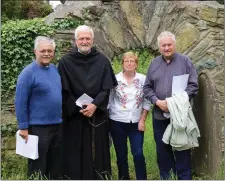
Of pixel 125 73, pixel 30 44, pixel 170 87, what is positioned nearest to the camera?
pixel 170 87

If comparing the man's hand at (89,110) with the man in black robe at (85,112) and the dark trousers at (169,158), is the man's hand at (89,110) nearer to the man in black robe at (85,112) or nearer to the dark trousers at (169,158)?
the man in black robe at (85,112)

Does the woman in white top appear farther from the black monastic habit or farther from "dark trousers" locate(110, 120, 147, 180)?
the black monastic habit

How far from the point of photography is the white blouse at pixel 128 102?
178 inches

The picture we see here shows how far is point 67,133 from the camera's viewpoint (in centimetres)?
454

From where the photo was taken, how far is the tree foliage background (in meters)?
13.8

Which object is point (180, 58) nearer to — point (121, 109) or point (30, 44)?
point (121, 109)

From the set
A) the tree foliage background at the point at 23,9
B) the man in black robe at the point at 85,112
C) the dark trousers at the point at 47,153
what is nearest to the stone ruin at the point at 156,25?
the man in black robe at the point at 85,112

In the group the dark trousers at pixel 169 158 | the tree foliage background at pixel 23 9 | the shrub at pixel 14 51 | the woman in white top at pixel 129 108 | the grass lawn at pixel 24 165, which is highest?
the tree foliage background at pixel 23 9

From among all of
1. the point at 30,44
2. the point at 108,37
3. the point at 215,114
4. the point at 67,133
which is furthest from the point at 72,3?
the point at 215,114

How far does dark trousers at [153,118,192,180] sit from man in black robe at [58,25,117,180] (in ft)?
1.89

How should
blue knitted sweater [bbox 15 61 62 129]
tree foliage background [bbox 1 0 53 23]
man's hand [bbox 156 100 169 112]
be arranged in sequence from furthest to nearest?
tree foliage background [bbox 1 0 53 23]
man's hand [bbox 156 100 169 112]
blue knitted sweater [bbox 15 61 62 129]

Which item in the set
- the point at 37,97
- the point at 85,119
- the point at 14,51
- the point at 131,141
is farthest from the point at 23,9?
the point at 37,97

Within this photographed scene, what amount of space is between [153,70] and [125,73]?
36cm

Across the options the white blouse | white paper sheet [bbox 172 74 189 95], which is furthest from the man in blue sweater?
white paper sheet [bbox 172 74 189 95]
